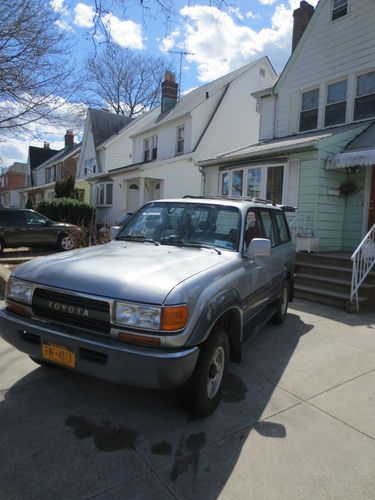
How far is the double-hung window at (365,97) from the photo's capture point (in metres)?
10.3

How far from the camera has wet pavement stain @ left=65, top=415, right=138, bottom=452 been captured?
106 inches

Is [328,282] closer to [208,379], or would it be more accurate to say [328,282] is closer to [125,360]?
[208,379]

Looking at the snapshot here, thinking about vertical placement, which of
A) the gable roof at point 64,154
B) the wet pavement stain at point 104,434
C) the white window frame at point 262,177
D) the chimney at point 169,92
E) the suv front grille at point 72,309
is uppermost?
the chimney at point 169,92

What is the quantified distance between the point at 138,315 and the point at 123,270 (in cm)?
46

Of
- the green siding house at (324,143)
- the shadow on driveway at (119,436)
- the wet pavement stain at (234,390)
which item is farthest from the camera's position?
the green siding house at (324,143)

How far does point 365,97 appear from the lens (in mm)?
10477

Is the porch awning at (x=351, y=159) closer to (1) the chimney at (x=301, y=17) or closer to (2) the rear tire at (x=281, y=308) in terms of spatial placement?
(2) the rear tire at (x=281, y=308)

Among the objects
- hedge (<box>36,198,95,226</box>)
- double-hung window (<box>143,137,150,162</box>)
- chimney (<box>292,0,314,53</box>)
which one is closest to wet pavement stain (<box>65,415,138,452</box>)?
chimney (<box>292,0,314,53</box>)

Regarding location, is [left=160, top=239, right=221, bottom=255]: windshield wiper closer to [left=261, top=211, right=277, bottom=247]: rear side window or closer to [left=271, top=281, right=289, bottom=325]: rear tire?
[left=261, top=211, right=277, bottom=247]: rear side window

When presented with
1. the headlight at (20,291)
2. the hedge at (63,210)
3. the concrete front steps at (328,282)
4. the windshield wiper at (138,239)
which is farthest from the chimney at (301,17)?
the headlight at (20,291)

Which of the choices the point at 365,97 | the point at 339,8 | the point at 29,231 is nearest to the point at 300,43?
the point at 339,8

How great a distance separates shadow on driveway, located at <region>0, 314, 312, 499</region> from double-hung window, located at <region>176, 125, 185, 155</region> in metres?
16.4

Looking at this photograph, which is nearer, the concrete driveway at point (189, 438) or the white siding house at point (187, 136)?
the concrete driveway at point (189, 438)

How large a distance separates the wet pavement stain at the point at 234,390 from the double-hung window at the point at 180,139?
16.2m
